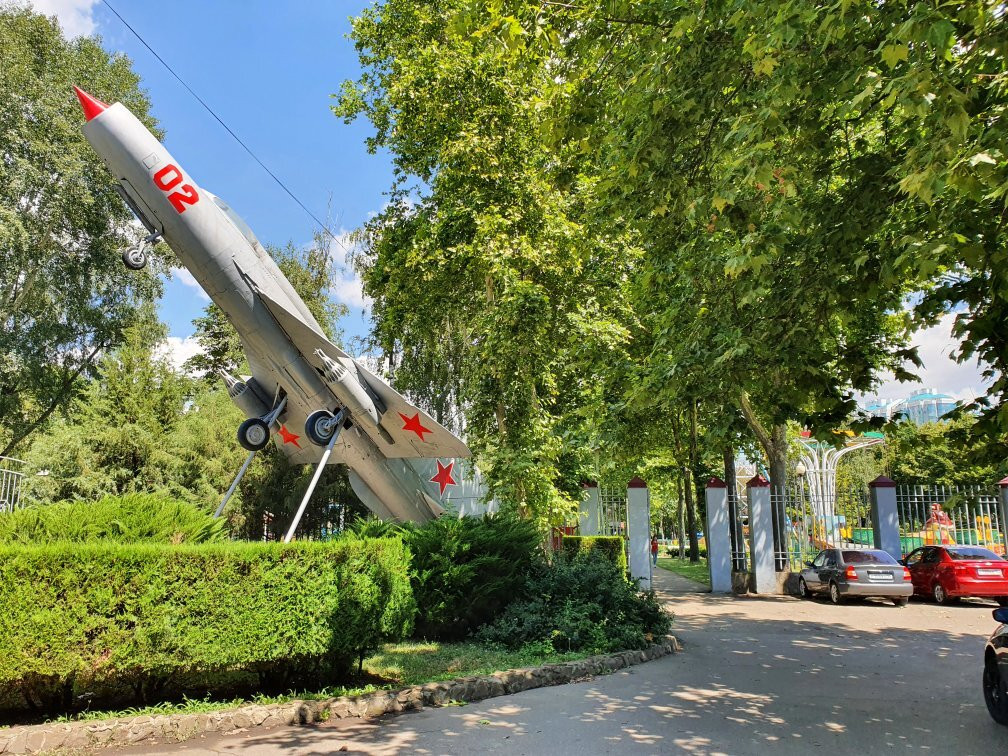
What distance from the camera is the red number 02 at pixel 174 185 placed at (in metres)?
9.87

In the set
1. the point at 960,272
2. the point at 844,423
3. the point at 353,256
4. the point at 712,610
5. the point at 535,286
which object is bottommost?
the point at 712,610

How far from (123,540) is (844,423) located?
306 inches

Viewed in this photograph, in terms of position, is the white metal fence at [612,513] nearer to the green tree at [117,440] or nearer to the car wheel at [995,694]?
the car wheel at [995,694]

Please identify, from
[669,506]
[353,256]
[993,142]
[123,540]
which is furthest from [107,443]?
[669,506]

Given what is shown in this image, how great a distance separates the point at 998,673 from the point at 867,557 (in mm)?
9316

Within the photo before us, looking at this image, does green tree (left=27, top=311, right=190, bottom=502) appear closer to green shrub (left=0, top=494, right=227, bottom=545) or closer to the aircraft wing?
the aircraft wing

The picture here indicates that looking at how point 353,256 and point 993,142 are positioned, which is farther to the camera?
point 353,256

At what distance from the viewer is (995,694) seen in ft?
18.5

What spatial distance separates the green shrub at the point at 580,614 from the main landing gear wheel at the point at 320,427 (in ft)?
15.5

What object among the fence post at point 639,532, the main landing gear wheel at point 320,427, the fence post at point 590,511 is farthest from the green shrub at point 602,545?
the main landing gear wheel at point 320,427

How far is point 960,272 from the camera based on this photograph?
1003 cm

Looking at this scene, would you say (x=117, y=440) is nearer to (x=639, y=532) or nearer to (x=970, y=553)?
(x=639, y=532)

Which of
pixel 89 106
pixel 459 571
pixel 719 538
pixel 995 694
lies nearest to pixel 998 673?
pixel 995 694

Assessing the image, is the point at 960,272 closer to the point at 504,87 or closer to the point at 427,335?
the point at 504,87
